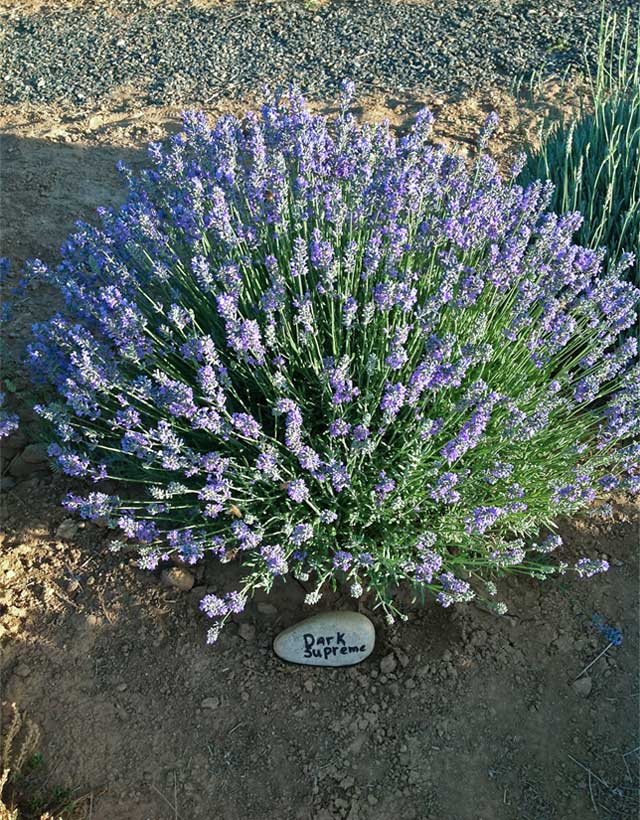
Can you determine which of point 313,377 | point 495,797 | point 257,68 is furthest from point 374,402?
point 257,68

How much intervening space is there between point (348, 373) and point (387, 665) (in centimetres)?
102

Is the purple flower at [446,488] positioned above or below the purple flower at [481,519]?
above

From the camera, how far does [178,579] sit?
278cm

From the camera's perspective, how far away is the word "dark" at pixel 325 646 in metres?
2.61

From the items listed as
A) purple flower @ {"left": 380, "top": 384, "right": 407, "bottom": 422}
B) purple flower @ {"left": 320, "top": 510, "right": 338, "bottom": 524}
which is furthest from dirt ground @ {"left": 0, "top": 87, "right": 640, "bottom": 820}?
purple flower @ {"left": 380, "top": 384, "right": 407, "bottom": 422}

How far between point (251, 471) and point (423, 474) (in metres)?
0.57

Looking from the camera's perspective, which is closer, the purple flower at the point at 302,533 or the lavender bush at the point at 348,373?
the purple flower at the point at 302,533

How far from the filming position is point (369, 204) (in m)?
2.84

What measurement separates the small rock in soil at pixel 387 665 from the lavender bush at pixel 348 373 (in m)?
0.21

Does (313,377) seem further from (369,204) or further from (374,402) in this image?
(369,204)

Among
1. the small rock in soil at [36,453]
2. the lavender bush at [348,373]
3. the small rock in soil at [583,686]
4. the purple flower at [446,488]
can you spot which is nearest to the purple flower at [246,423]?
the lavender bush at [348,373]

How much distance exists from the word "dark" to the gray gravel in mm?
4363

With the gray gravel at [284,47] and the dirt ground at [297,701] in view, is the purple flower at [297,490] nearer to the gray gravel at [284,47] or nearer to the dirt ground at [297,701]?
the dirt ground at [297,701]

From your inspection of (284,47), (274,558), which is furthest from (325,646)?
(284,47)
